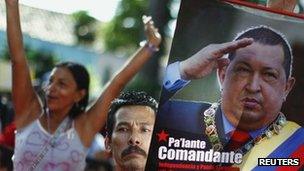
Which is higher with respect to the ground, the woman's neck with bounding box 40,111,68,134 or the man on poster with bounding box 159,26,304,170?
the man on poster with bounding box 159,26,304,170

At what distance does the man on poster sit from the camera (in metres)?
2.04

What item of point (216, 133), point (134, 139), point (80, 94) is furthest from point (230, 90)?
point (80, 94)

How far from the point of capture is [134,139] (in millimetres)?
2318

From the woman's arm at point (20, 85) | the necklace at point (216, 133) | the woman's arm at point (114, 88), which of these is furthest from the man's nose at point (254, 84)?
the woman's arm at point (20, 85)

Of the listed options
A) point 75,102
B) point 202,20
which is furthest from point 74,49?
point 202,20

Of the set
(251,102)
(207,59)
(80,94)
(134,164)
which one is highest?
(207,59)

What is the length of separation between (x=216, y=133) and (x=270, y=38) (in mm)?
351

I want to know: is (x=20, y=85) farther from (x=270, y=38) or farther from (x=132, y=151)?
(x=270, y=38)

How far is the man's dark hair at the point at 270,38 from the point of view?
6.76 ft

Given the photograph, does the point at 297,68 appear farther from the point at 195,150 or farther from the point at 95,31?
the point at 95,31

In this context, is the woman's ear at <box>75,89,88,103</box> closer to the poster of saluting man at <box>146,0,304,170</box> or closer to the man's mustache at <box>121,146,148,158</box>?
the man's mustache at <box>121,146,148,158</box>

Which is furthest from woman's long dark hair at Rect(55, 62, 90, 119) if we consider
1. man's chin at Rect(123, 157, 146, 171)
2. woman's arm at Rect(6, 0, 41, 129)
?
man's chin at Rect(123, 157, 146, 171)

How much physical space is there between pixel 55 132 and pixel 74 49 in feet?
1.82

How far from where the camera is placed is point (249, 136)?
6.89 feet
